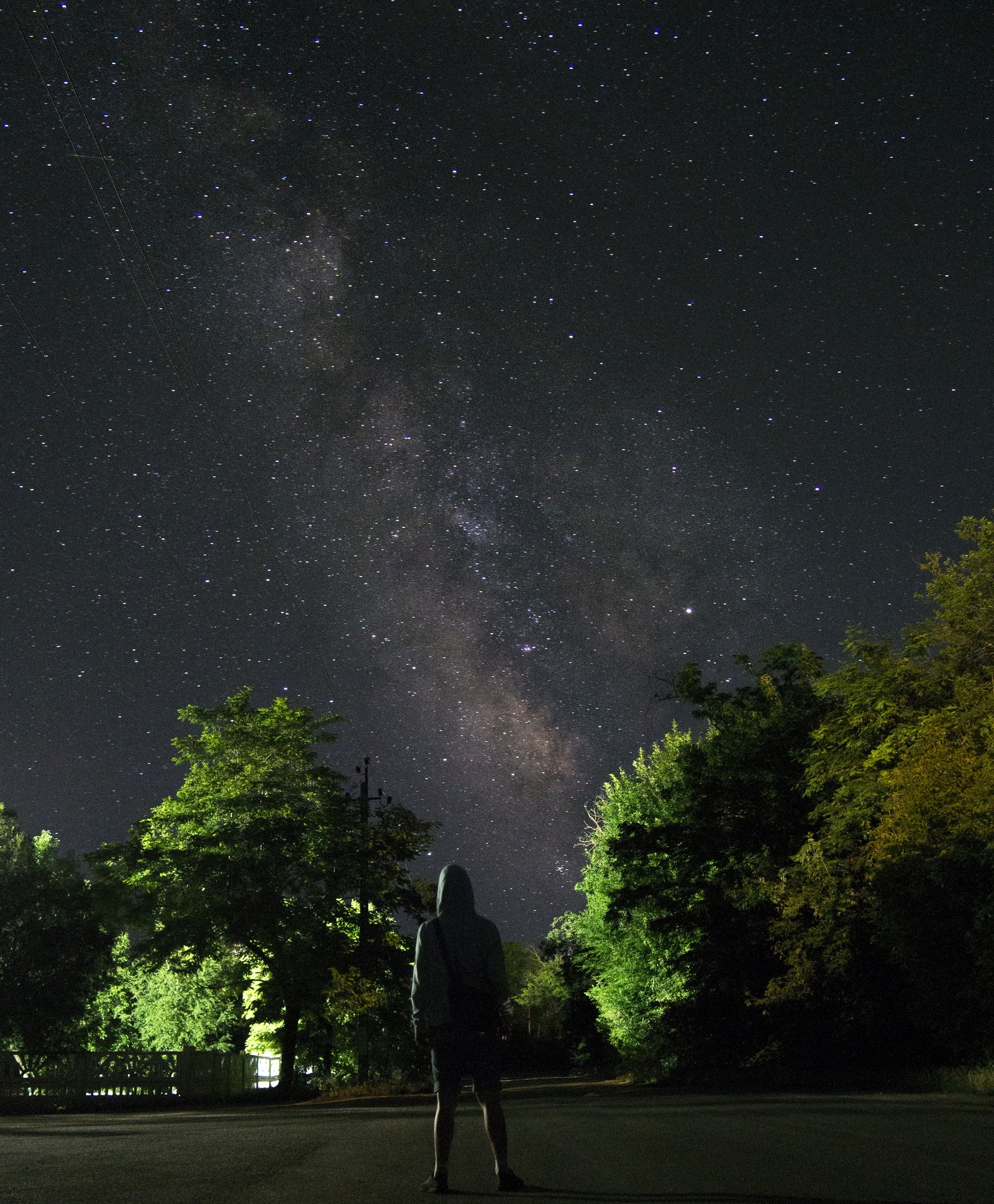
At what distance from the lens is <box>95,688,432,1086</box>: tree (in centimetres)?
2670

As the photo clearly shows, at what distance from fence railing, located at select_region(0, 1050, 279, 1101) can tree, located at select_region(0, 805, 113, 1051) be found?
376 inches

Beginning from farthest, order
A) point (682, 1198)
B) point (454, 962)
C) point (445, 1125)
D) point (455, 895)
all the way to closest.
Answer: point (455, 895)
point (454, 962)
point (445, 1125)
point (682, 1198)

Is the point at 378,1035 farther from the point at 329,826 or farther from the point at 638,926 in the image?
the point at 638,926

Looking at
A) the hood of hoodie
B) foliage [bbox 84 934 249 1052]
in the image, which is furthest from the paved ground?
foliage [bbox 84 934 249 1052]

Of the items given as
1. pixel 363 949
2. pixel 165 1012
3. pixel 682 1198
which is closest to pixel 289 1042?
pixel 363 949

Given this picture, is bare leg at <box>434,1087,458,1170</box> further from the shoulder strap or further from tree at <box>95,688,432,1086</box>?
tree at <box>95,688,432,1086</box>

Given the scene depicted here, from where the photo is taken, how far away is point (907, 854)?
2048 cm

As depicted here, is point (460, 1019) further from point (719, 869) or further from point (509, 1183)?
point (719, 869)

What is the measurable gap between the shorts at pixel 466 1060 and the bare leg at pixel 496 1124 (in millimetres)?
47

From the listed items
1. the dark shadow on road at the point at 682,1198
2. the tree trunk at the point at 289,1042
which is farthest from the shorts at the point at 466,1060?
the tree trunk at the point at 289,1042

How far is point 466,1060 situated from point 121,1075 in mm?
22992

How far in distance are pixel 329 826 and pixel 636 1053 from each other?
52.7ft

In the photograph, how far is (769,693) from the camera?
32000 mm

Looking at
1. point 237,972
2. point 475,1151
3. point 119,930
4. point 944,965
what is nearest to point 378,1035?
point 237,972
